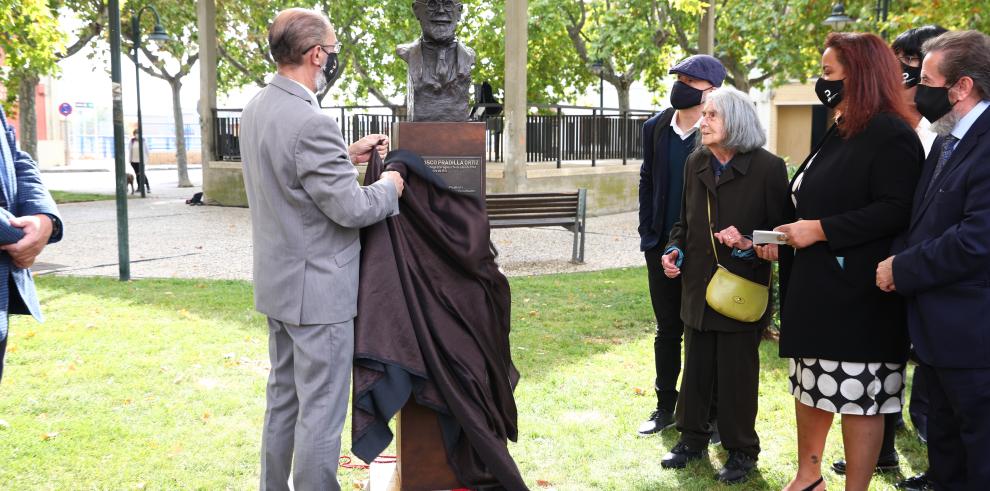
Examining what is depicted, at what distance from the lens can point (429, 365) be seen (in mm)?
3812

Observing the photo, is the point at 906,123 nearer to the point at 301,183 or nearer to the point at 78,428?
the point at 301,183

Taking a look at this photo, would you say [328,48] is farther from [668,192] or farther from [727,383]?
[727,383]

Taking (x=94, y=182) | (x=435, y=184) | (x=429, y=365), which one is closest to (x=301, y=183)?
(x=435, y=184)

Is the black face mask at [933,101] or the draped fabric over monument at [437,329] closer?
the black face mask at [933,101]

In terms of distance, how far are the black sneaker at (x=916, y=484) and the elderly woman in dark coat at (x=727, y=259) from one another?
736 millimetres

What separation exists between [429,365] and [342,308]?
49cm

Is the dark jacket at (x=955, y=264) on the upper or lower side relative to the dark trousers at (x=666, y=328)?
upper

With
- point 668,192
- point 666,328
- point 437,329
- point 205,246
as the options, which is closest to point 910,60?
point 668,192

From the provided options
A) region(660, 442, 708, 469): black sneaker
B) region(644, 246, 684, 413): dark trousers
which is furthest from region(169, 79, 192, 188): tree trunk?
region(660, 442, 708, 469): black sneaker

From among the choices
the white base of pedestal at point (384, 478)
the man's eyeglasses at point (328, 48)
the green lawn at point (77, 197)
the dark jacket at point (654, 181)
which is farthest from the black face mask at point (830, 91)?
the green lawn at point (77, 197)

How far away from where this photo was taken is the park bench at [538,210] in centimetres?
1138

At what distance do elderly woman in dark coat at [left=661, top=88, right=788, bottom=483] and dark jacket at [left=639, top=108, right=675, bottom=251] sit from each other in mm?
443

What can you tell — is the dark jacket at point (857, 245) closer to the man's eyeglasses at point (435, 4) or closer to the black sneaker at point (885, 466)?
the black sneaker at point (885, 466)

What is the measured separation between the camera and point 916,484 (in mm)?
4441
